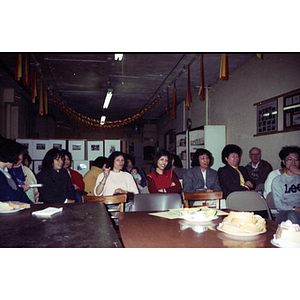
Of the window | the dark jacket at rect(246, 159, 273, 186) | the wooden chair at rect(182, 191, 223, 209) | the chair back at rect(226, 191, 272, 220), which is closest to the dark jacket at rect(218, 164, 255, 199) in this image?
the wooden chair at rect(182, 191, 223, 209)

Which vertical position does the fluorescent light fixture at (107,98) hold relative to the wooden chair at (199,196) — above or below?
above

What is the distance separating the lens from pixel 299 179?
3.24 m

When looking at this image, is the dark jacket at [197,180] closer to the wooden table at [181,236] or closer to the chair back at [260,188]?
the chair back at [260,188]

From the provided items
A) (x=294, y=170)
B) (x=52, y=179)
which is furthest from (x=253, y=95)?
(x=52, y=179)

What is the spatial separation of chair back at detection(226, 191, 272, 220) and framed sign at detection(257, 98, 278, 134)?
240 cm

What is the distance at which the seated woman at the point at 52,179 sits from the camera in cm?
362

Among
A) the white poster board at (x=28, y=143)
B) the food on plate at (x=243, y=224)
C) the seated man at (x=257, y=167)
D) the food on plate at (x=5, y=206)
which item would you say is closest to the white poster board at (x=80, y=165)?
the white poster board at (x=28, y=143)

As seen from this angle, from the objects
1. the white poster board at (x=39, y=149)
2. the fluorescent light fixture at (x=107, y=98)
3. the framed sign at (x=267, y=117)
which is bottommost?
the white poster board at (x=39, y=149)

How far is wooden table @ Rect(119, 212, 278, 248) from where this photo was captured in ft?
5.01

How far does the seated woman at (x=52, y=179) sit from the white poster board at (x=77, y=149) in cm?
280

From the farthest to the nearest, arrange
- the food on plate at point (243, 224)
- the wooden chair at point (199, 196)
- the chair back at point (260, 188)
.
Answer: the chair back at point (260, 188), the wooden chair at point (199, 196), the food on plate at point (243, 224)

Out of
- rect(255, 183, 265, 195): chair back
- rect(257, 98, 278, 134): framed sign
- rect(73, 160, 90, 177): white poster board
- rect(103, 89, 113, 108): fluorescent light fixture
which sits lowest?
rect(255, 183, 265, 195): chair back

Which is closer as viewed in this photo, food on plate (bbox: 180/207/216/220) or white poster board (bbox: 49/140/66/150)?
food on plate (bbox: 180/207/216/220)

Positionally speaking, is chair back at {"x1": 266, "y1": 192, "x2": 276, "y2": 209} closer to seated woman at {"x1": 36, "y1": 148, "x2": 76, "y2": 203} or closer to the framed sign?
the framed sign
